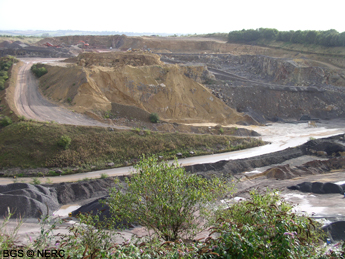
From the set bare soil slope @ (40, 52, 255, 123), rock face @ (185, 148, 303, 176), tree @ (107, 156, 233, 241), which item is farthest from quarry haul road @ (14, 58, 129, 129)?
tree @ (107, 156, 233, 241)

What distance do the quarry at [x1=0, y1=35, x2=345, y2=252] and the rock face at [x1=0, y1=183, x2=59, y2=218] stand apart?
0.30 ft

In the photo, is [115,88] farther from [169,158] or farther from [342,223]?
[342,223]

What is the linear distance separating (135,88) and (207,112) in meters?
11.7

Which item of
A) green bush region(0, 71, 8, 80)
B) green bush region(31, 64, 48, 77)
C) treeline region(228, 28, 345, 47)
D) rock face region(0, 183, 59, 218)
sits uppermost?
→ treeline region(228, 28, 345, 47)

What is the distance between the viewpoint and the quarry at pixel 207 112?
75.0 feet

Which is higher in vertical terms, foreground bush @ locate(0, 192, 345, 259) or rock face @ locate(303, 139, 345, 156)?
foreground bush @ locate(0, 192, 345, 259)

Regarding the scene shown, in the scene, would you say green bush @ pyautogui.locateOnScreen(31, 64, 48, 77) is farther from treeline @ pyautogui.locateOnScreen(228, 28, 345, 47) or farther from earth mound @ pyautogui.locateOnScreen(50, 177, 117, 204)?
treeline @ pyautogui.locateOnScreen(228, 28, 345, 47)

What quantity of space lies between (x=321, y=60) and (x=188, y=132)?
144 ft

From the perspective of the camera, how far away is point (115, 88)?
39.9 m

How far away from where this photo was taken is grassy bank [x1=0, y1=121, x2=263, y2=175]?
2705 centimetres

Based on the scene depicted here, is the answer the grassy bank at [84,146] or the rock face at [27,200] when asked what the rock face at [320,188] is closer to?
the grassy bank at [84,146]

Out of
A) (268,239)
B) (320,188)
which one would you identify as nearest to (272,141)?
(320,188)

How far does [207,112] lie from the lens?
4334 centimetres

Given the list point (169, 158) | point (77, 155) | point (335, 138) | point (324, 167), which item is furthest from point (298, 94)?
point (77, 155)
